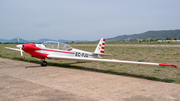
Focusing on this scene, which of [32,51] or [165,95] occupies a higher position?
[32,51]

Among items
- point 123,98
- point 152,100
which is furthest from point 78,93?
point 152,100

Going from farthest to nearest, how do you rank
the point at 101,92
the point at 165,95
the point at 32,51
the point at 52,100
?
the point at 32,51
the point at 101,92
the point at 165,95
the point at 52,100

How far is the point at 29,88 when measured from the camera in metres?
5.45

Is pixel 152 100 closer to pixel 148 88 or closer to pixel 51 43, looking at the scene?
pixel 148 88

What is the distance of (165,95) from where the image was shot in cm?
478

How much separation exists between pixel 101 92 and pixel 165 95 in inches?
80.0

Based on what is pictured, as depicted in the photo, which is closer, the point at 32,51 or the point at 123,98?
the point at 123,98

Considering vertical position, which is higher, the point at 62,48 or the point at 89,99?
the point at 62,48

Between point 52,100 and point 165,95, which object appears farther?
point 165,95

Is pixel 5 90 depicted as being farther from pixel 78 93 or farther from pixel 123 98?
pixel 123 98

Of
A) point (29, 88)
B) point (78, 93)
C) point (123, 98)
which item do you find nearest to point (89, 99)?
point (78, 93)

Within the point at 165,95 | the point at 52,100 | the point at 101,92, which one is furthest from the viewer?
the point at 101,92

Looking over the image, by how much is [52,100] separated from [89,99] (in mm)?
1067

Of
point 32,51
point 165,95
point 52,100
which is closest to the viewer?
point 52,100
